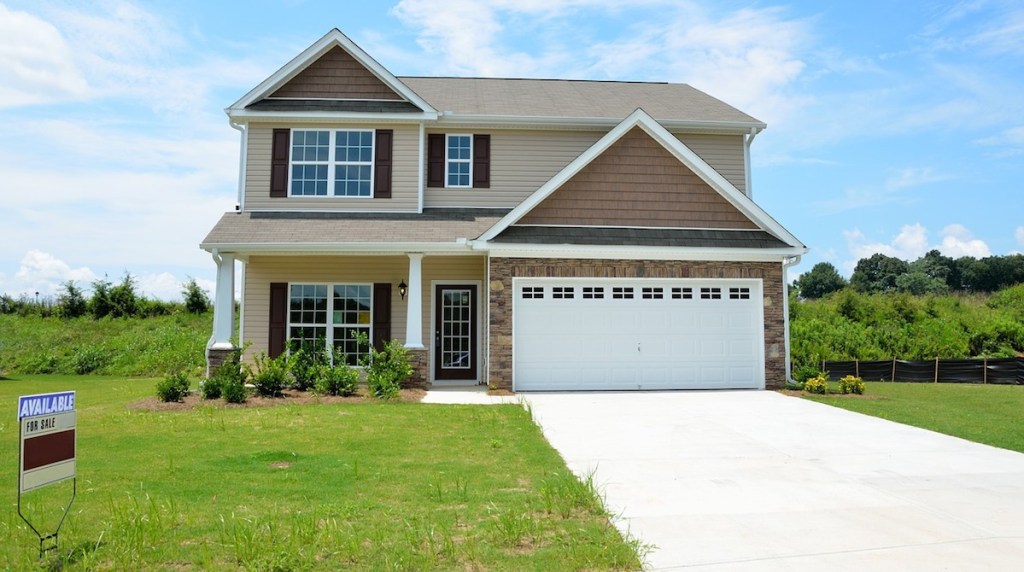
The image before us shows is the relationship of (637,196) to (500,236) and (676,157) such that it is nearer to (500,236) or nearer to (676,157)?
(676,157)

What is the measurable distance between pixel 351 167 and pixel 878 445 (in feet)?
38.9

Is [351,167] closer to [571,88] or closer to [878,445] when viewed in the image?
[571,88]

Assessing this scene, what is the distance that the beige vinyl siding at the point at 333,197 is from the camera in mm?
15086

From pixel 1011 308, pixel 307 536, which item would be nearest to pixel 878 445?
pixel 307 536

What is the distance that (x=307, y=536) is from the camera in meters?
4.52

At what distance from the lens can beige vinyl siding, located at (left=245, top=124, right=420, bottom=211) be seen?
15086 mm

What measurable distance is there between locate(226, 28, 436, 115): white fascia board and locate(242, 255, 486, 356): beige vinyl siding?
358 cm

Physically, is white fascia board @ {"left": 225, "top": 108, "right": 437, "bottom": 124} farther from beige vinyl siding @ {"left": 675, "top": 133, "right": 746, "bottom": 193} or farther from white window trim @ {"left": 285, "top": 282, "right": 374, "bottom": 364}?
beige vinyl siding @ {"left": 675, "top": 133, "right": 746, "bottom": 193}

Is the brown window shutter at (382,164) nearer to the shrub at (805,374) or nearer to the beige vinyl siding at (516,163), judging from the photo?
the beige vinyl siding at (516,163)

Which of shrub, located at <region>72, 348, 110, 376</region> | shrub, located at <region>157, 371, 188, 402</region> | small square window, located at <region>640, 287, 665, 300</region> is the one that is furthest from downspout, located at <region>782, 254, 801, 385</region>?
shrub, located at <region>72, 348, 110, 376</region>

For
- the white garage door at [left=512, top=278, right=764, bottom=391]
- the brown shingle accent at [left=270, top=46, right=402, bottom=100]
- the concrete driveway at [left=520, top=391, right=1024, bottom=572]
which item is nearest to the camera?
the concrete driveway at [left=520, top=391, right=1024, bottom=572]

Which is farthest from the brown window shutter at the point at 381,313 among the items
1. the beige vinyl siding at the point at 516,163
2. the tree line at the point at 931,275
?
the tree line at the point at 931,275

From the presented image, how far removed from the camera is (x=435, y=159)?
15719 mm

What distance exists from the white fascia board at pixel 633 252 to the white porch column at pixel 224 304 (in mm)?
5067
